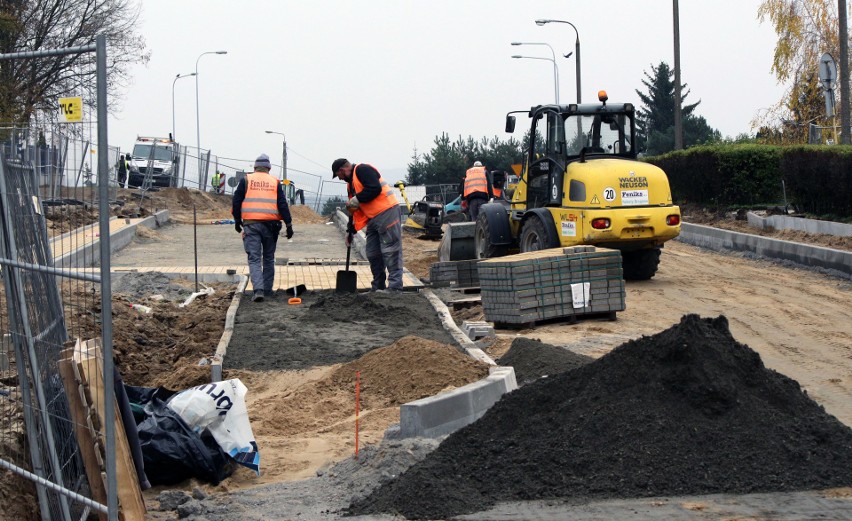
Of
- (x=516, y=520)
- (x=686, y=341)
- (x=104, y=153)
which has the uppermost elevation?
(x=104, y=153)

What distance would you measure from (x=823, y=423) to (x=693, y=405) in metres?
0.76

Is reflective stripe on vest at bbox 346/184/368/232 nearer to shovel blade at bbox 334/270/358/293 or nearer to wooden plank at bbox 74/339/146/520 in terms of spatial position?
shovel blade at bbox 334/270/358/293

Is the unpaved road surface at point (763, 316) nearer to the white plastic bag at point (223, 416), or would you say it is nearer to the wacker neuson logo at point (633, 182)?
the wacker neuson logo at point (633, 182)

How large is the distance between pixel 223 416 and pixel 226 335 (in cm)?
445

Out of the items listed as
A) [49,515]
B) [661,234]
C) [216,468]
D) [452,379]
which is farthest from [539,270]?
[49,515]

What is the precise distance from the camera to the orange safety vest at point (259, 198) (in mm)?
13969

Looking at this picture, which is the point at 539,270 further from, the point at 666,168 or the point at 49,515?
the point at 666,168

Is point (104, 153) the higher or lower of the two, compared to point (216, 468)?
higher

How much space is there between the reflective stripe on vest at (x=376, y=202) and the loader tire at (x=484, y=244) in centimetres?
292

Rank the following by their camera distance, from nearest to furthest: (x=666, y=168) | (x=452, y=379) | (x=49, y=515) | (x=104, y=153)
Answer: (x=104, y=153) → (x=49, y=515) → (x=452, y=379) → (x=666, y=168)

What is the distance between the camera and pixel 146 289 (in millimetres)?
15227

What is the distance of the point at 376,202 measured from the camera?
14430mm

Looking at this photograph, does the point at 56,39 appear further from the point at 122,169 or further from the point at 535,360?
the point at 535,360

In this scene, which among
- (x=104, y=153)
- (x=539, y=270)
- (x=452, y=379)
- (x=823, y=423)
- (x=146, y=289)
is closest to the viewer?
(x=104, y=153)
